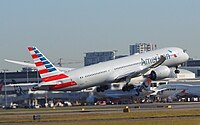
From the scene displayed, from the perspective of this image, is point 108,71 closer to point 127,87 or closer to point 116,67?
point 116,67

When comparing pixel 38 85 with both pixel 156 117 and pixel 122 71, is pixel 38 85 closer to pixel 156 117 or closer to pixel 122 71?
pixel 122 71

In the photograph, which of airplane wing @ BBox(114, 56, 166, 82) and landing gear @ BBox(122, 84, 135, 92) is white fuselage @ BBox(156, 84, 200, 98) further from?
landing gear @ BBox(122, 84, 135, 92)

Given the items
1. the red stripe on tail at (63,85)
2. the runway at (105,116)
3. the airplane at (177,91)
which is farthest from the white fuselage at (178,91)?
the runway at (105,116)

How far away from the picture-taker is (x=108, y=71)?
12569 centimetres

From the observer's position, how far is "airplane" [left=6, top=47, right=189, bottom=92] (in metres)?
119

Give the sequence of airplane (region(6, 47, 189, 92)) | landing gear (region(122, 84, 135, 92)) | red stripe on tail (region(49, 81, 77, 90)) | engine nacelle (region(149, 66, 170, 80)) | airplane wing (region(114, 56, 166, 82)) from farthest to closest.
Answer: engine nacelle (region(149, 66, 170, 80)) → landing gear (region(122, 84, 135, 92)) → airplane wing (region(114, 56, 166, 82)) → red stripe on tail (region(49, 81, 77, 90)) → airplane (region(6, 47, 189, 92))

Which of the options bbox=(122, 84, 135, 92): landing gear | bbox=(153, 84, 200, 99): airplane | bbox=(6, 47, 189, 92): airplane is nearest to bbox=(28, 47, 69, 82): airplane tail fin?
bbox=(6, 47, 189, 92): airplane

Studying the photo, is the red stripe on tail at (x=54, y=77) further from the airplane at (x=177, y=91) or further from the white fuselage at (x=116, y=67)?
the airplane at (x=177, y=91)

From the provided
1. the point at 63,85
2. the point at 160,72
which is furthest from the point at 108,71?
the point at 160,72

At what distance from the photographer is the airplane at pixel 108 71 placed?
119375mm

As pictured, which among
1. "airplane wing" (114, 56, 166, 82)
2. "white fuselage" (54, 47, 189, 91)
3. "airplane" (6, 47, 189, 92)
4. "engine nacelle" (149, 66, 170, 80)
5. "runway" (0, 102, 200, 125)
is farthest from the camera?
"engine nacelle" (149, 66, 170, 80)

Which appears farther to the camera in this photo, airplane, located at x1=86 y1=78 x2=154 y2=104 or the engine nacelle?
airplane, located at x1=86 y1=78 x2=154 y2=104

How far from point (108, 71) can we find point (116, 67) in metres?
1.96

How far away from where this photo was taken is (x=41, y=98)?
183 m
